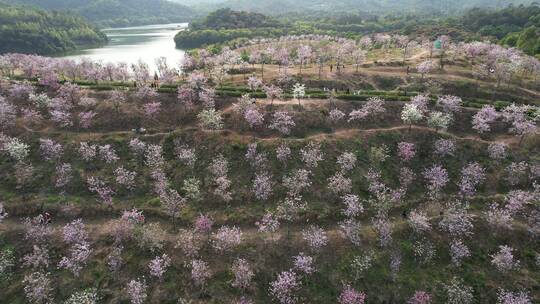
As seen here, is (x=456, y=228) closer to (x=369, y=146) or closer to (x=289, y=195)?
(x=369, y=146)


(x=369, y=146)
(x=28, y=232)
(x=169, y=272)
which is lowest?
(x=169, y=272)

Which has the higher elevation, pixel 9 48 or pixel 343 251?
pixel 9 48

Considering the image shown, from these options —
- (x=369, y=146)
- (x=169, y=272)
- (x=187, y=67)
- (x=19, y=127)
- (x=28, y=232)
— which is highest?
(x=187, y=67)

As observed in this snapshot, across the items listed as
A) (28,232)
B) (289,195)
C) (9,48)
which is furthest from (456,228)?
(9,48)

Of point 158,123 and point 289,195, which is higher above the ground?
point 158,123

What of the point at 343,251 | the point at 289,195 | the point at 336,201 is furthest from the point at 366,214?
the point at 289,195

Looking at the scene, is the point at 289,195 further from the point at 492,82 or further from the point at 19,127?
the point at 492,82

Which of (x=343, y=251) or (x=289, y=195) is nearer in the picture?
(x=343, y=251)

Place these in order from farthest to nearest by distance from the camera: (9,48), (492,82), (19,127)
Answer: (9,48) → (492,82) → (19,127)

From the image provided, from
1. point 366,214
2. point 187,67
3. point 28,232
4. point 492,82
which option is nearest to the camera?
point 28,232
